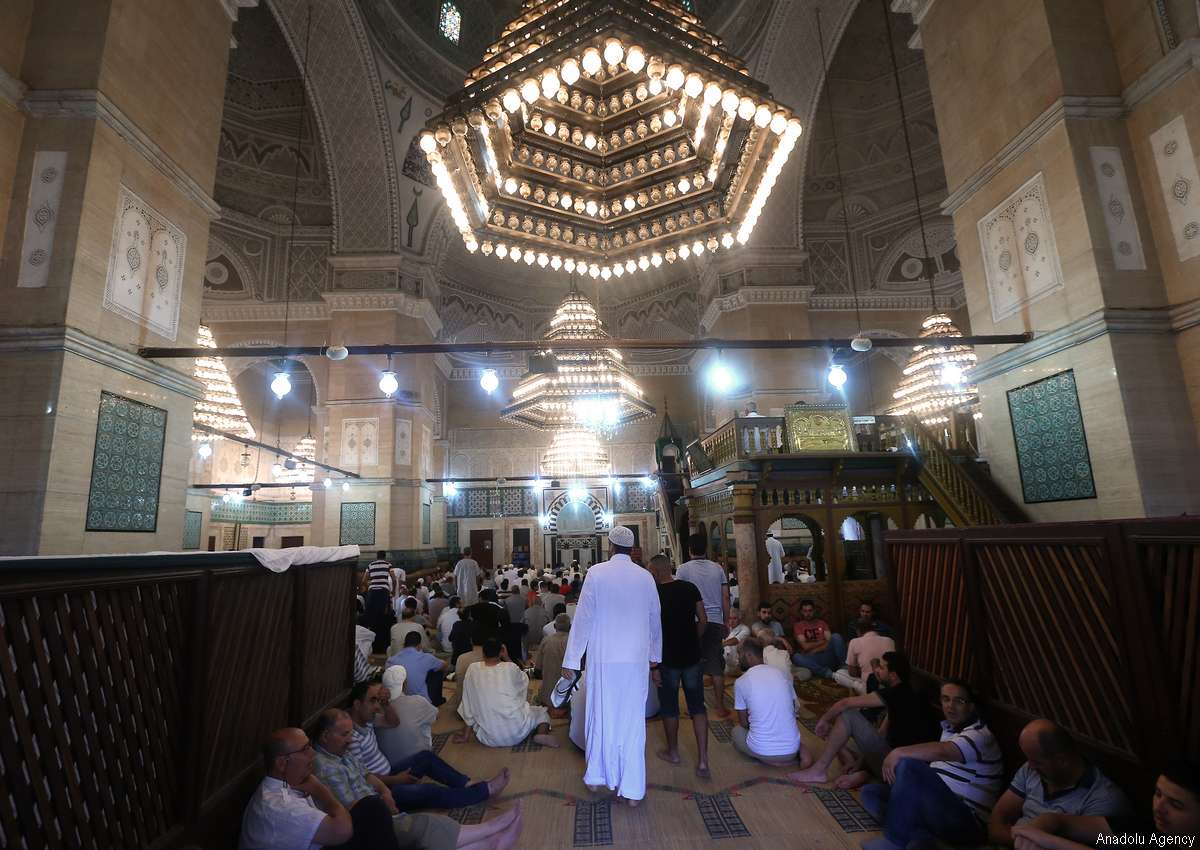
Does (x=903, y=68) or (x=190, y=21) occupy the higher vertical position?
(x=903, y=68)

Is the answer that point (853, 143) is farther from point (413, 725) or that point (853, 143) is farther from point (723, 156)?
point (413, 725)

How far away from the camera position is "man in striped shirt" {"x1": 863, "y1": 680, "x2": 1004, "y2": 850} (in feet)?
6.88

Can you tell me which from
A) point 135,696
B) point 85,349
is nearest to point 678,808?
point 135,696

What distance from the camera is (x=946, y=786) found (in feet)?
7.05

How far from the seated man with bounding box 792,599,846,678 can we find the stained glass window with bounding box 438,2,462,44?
12497 mm

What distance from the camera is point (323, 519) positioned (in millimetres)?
10500

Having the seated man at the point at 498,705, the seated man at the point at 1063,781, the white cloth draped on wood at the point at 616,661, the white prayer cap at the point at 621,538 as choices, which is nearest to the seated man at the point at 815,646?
the seated man at the point at 498,705

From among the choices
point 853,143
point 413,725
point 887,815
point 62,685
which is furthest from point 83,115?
point 853,143

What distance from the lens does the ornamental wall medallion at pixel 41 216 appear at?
363 centimetres

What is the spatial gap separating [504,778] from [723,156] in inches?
139

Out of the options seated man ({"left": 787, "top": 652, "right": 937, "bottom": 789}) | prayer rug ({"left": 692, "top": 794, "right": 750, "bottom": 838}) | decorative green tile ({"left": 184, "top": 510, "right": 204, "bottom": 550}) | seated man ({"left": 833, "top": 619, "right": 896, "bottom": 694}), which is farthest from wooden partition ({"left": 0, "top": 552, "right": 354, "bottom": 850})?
decorative green tile ({"left": 184, "top": 510, "right": 204, "bottom": 550})

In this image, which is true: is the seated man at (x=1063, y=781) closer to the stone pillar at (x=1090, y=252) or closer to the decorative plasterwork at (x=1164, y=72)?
the stone pillar at (x=1090, y=252)

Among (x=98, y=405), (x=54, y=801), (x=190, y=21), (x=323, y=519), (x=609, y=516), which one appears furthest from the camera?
(x=609, y=516)

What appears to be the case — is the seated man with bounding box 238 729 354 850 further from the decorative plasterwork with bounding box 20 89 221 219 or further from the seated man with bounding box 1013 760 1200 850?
the decorative plasterwork with bounding box 20 89 221 219
